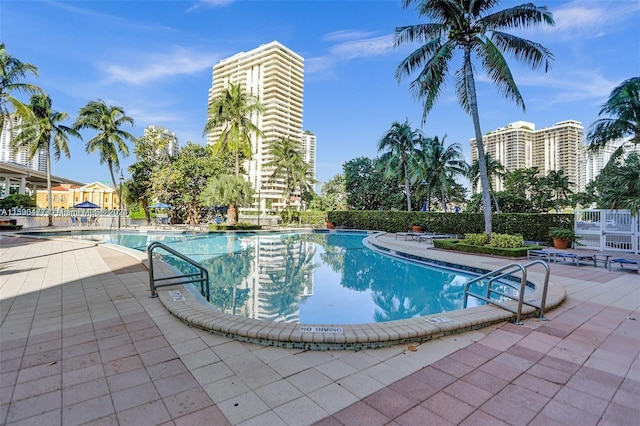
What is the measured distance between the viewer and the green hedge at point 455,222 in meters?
13.9

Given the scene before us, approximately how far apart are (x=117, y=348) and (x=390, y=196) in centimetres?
2957

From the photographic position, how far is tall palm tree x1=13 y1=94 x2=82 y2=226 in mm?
20594

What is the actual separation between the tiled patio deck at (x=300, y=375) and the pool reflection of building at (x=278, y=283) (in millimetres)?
2154

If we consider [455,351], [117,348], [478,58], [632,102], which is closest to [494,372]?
[455,351]

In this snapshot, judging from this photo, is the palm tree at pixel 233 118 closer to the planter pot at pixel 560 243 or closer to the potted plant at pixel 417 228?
the potted plant at pixel 417 228

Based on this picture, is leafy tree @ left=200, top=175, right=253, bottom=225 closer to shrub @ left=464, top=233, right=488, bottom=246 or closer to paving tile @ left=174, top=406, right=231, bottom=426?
shrub @ left=464, top=233, right=488, bottom=246

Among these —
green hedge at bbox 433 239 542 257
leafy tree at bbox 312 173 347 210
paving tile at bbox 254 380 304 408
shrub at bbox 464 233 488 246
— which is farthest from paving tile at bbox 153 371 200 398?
leafy tree at bbox 312 173 347 210

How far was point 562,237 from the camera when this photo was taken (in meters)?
12.1

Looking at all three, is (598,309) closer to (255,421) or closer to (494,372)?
Answer: (494,372)

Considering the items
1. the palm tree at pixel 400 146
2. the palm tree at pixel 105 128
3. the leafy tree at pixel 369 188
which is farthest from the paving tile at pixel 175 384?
the leafy tree at pixel 369 188

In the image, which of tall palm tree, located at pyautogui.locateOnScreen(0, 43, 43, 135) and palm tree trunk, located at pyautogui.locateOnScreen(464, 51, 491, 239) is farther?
tall palm tree, located at pyautogui.locateOnScreen(0, 43, 43, 135)

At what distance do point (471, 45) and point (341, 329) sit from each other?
12.4 metres

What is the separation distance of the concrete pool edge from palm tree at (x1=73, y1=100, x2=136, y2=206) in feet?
81.3

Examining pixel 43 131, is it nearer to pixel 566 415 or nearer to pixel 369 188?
pixel 369 188
